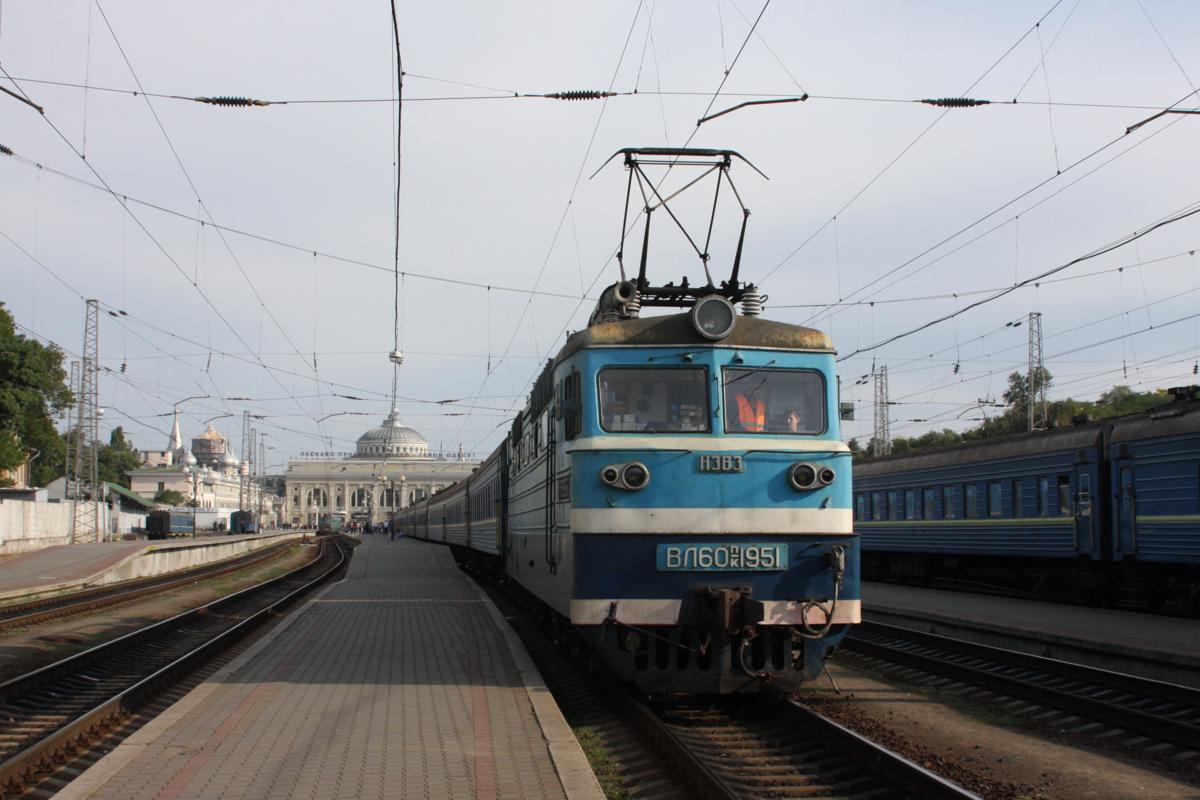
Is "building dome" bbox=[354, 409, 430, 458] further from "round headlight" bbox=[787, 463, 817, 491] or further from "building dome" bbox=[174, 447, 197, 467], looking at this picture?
"round headlight" bbox=[787, 463, 817, 491]

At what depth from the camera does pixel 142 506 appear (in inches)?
4316

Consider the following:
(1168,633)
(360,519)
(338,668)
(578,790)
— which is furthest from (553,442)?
(360,519)

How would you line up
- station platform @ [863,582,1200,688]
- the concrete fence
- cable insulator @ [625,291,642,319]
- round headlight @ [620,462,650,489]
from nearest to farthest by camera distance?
1. round headlight @ [620,462,650,489]
2. cable insulator @ [625,291,642,319]
3. station platform @ [863,582,1200,688]
4. the concrete fence

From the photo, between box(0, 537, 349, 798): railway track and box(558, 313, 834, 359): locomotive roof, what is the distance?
5154mm

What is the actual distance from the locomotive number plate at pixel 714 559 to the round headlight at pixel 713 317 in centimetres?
181

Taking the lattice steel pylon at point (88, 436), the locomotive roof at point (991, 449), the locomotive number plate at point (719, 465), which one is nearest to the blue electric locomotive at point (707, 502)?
the locomotive number plate at point (719, 465)

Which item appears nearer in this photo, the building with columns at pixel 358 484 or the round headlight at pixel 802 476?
the round headlight at pixel 802 476

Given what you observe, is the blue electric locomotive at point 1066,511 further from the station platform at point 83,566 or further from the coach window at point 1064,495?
the station platform at point 83,566

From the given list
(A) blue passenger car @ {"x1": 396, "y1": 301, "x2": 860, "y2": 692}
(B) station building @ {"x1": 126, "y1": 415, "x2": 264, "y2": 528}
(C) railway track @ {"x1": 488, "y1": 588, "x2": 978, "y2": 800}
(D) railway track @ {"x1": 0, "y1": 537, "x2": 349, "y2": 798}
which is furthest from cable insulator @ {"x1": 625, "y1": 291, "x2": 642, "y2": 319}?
(B) station building @ {"x1": 126, "y1": 415, "x2": 264, "y2": 528}

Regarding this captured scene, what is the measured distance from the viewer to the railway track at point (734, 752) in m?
7.26

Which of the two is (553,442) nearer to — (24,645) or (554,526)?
(554,526)

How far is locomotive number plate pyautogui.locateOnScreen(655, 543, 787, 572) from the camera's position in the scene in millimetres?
9383

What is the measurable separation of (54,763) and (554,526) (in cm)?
472

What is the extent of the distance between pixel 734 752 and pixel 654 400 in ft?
9.84
